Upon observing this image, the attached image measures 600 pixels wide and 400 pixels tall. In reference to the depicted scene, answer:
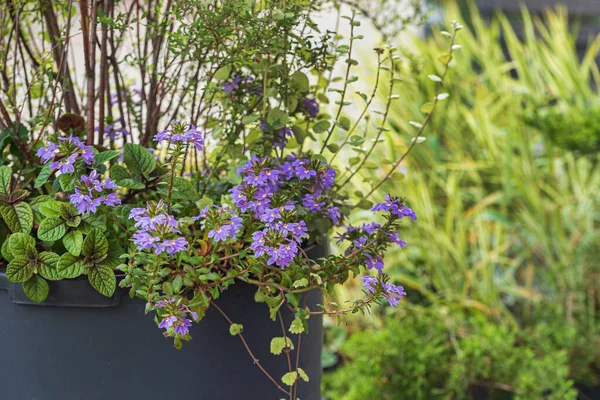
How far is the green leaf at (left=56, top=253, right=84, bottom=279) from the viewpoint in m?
0.73

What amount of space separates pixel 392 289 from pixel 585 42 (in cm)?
447

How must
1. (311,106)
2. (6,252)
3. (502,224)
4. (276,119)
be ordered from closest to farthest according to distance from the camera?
(6,252), (276,119), (311,106), (502,224)

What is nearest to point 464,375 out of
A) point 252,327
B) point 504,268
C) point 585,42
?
point 504,268

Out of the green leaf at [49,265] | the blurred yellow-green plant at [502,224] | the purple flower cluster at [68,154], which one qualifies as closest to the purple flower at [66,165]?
the purple flower cluster at [68,154]

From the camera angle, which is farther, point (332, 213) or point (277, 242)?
point (332, 213)

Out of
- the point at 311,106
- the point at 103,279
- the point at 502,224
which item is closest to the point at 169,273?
the point at 103,279

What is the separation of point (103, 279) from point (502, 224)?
215 cm

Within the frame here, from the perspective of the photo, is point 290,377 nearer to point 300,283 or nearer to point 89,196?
point 300,283

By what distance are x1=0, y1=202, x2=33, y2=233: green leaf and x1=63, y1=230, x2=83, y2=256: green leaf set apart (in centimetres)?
6

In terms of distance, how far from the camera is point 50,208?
Answer: 2.52 feet

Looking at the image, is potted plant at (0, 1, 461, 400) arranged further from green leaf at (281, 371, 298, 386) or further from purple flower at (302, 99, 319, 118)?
purple flower at (302, 99, 319, 118)

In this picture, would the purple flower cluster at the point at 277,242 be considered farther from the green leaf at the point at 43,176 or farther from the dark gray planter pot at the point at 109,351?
the green leaf at the point at 43,176

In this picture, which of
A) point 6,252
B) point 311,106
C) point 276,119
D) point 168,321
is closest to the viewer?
point 168,321

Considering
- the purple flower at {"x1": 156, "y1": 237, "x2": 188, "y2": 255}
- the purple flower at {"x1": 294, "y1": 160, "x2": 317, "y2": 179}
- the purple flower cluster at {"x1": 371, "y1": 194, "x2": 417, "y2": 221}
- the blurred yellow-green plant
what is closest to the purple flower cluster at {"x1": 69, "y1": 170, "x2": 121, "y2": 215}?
the purple flower at {"x1": 156, "y1": 237, "x2": 188, "y2": 255}
